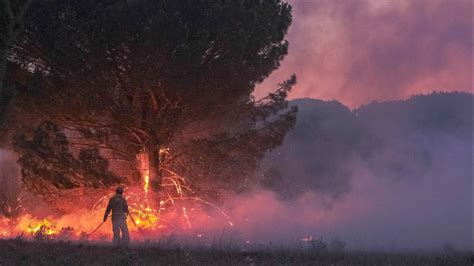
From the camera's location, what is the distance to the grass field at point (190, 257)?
1105 cm

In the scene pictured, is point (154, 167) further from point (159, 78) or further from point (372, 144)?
point (372, 144)

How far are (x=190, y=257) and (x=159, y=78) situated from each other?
10373mm

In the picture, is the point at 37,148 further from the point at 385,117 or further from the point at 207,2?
the point at 385,117

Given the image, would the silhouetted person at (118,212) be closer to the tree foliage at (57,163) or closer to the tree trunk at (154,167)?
the tree foliage at (57,163)

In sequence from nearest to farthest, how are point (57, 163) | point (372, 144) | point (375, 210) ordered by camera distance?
point (57, 163)
point (375, 210)
point (372, 144)

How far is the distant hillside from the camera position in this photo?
47.1 meters

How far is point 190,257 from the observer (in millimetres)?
11773

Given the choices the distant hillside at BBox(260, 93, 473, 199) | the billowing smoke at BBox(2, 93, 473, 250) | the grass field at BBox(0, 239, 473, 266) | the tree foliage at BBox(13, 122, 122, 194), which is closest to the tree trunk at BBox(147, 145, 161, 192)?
the tree foliage at BBox(13, 122, 122, 194)

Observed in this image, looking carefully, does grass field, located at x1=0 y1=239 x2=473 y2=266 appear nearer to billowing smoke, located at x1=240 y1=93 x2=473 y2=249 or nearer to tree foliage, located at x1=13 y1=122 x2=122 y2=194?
billowing smoke, located at x1=240 y1=93 x2=473 y2=249

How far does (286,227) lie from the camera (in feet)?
88.0

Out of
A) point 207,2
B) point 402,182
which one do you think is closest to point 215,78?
point 207,2

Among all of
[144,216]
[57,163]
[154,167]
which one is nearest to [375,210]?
[154,167]

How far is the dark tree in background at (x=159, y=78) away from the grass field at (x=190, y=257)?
27.1 feet

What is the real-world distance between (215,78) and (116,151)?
575 cm
